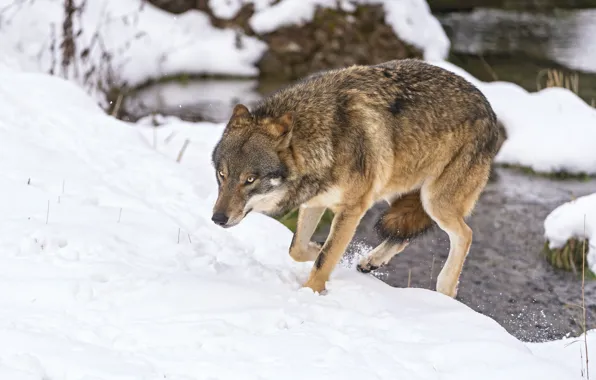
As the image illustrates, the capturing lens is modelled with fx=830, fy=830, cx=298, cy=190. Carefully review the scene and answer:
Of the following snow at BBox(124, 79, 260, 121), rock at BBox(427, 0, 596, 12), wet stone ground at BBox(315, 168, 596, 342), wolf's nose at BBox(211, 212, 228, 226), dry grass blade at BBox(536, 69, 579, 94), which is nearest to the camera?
wolf's nose at BBox(211, 212, 228, 226)

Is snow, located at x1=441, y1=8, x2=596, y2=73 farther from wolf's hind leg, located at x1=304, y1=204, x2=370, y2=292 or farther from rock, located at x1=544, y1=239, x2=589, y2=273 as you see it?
wolf's hind leg, located at x1=304, y1=204, x2=370, y2=292

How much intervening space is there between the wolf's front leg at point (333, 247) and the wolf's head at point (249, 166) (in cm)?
49

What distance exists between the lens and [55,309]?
4.62 metres

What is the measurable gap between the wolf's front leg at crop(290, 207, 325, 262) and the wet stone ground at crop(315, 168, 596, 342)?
104 centimetres

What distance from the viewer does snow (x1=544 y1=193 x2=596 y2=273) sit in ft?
27.0

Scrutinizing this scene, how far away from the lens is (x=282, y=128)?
18.0ft

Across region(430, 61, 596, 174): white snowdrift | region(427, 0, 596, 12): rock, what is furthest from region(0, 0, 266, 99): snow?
region(427, 0, 596, 12): rock

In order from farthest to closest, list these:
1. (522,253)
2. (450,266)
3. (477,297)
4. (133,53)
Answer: (133,53) → (522,253) → (477,297) → (450,266)

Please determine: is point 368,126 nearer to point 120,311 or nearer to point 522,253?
point 120,311

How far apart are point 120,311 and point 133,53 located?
1034 cm

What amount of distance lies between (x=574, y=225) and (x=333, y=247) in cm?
353

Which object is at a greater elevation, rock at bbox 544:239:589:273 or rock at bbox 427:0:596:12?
rock at bbox 544:239:589:273

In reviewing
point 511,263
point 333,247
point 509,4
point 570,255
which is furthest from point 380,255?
point 509,4

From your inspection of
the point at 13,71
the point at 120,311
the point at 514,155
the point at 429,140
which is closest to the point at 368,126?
the point at 429,140
